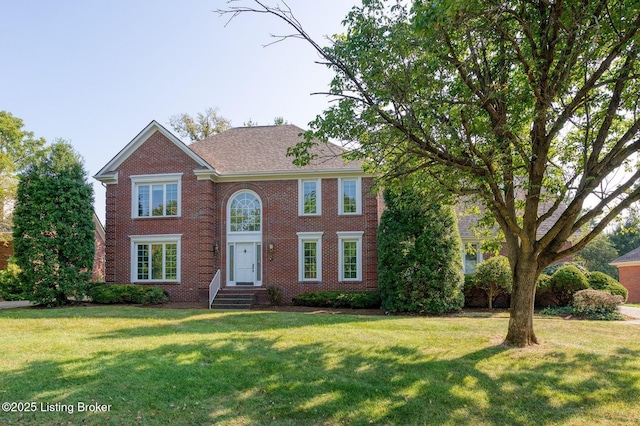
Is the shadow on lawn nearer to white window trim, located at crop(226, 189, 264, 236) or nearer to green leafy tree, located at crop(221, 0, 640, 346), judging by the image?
green leafy tree, located at crop(221, 0, 640, 346)

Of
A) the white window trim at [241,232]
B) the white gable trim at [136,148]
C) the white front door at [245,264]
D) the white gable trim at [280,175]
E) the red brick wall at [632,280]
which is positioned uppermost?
the white gable trim at [136,148]

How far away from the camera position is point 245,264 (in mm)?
18688

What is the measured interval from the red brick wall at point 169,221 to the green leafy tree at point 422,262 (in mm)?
7888

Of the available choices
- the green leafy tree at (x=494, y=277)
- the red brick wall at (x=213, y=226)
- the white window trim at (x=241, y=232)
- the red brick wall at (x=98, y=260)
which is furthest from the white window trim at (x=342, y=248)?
the red brick wall at (x=98, y=260)

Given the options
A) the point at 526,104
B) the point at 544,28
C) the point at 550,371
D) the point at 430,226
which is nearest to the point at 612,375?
the point at 550,371

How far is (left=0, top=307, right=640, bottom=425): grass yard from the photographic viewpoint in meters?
5.38

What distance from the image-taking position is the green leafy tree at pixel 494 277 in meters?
16.0

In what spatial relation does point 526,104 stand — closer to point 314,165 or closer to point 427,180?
point 427,180

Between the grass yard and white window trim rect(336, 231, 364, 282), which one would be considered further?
white window trim rect(336, 231, 364, 282)

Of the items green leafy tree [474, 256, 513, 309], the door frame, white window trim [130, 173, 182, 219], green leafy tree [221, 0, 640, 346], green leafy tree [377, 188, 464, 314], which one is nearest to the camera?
green leafy tree [221, 0, 640, 346]

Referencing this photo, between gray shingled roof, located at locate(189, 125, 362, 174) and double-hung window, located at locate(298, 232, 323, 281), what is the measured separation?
296 centimetres

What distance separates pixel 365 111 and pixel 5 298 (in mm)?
21778

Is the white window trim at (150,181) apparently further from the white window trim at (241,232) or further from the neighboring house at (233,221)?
the white window trim at (241,232)

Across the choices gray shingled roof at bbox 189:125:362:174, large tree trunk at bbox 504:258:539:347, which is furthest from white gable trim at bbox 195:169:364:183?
large tree trunk at bbox 504:258:539:347
